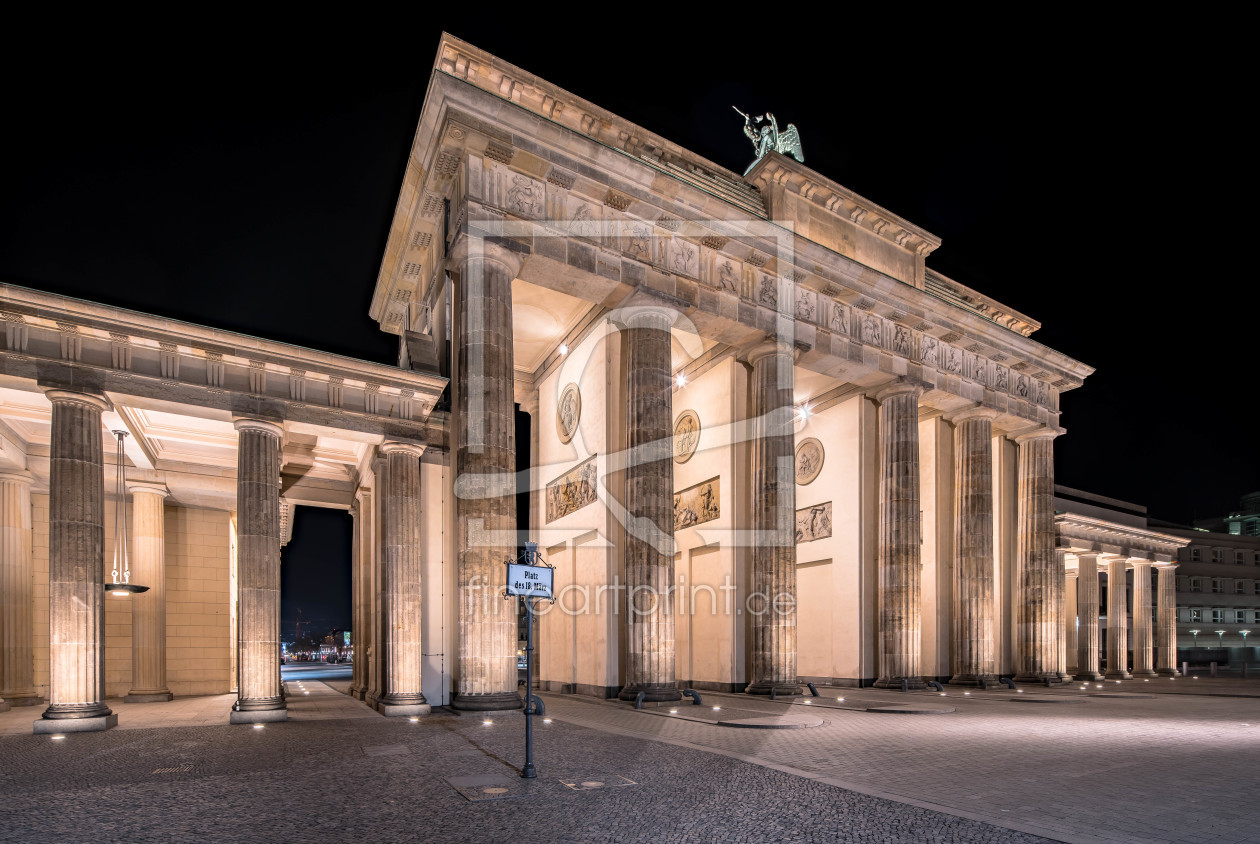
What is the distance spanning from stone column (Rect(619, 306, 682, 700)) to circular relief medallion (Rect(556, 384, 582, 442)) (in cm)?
506

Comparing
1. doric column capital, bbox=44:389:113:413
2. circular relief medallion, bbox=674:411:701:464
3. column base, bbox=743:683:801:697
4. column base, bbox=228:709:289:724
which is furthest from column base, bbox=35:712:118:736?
circular relief medallion, bbox=674:411:701:464

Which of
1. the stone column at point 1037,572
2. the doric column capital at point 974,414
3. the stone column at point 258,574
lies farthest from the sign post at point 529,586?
the stone column at point 1037,572

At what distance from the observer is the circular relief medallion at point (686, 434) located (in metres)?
28.7

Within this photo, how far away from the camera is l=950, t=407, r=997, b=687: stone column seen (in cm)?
2800

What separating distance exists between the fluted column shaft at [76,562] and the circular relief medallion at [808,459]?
24.1m

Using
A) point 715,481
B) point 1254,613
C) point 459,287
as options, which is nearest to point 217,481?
point 459,287

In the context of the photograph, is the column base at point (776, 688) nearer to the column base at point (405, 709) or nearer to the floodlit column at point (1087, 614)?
the column base at point (405, 709)

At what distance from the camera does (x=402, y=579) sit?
17.2 meters

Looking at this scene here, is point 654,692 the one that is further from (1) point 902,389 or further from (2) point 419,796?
(1) point 902,389

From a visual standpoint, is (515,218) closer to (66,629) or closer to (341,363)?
(341,363)

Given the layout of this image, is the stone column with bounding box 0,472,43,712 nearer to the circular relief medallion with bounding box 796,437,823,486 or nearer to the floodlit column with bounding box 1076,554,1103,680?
the circular relief medallion with bounding box 796,437,823,486

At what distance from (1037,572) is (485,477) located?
959 inches

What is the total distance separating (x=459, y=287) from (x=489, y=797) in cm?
1293

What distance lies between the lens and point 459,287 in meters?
18.5
